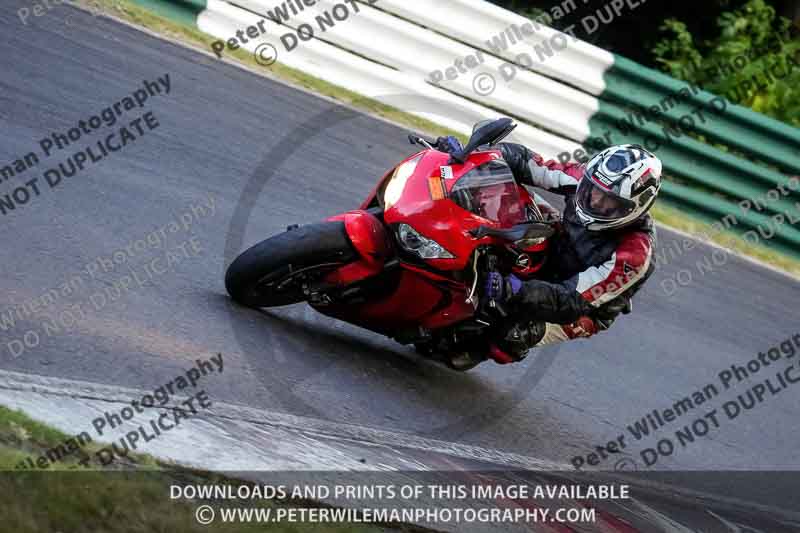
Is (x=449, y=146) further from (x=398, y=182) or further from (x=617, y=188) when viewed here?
(x=617, y=188)

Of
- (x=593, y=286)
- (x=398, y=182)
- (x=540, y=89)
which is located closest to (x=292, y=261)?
(x=398, y=182)

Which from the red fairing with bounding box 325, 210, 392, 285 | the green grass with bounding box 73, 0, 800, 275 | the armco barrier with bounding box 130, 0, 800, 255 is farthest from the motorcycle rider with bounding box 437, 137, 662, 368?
the armco barrier with bounding box 130, 0, 800, 255

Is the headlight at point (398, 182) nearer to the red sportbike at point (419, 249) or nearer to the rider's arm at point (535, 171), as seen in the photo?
the red sportbike at point (419, 249)

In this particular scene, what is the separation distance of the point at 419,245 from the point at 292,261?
2.01ft

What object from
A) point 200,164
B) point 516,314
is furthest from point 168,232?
point 516,314

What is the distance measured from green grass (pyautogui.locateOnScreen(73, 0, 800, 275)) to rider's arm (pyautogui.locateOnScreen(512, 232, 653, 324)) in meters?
4.17

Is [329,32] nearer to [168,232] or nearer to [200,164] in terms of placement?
[200,164]

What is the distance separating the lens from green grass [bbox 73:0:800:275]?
914cm

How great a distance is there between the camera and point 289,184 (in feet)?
23.8

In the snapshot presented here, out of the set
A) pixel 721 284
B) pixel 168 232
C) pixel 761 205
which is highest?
pixel 761 205

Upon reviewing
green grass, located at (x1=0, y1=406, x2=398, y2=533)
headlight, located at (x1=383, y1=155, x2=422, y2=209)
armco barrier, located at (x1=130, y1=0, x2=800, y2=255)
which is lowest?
green grass, located at (x1=0, y1=406, x2=398, y2=533)

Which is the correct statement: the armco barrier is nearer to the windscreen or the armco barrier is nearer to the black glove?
the black glove

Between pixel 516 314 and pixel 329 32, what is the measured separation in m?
5.14

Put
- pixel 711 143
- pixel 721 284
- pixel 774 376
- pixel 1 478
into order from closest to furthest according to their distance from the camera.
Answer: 1. pixel 1 478
2. pixel 774 376
3. pixel 721 284
4. pixel 711 143
